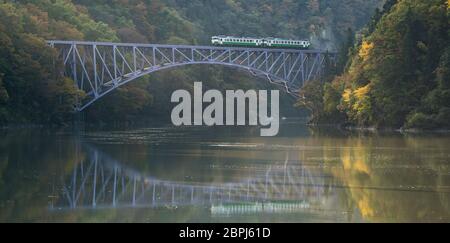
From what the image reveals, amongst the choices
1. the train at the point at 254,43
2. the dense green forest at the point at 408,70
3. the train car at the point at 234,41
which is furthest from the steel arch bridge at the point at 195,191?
the train at the point at 254,43

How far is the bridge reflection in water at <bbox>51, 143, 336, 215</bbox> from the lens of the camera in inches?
1072

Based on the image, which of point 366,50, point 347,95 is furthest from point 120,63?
point 366,50

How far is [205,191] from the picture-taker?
30.8m

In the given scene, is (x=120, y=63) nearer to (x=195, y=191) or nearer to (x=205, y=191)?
(x=195, y=191)

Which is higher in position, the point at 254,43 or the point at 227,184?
the point at 254,43

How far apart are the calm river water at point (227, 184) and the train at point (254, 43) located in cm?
6543

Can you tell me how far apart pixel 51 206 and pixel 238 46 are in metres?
94.8

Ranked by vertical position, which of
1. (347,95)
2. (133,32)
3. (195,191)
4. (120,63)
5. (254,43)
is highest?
(133,32)

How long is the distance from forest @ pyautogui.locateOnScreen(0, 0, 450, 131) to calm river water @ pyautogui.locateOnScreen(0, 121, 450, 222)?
23583 mm

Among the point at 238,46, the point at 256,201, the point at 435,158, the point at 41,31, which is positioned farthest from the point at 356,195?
the point at 238,46

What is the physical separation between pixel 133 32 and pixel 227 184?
10302cm
